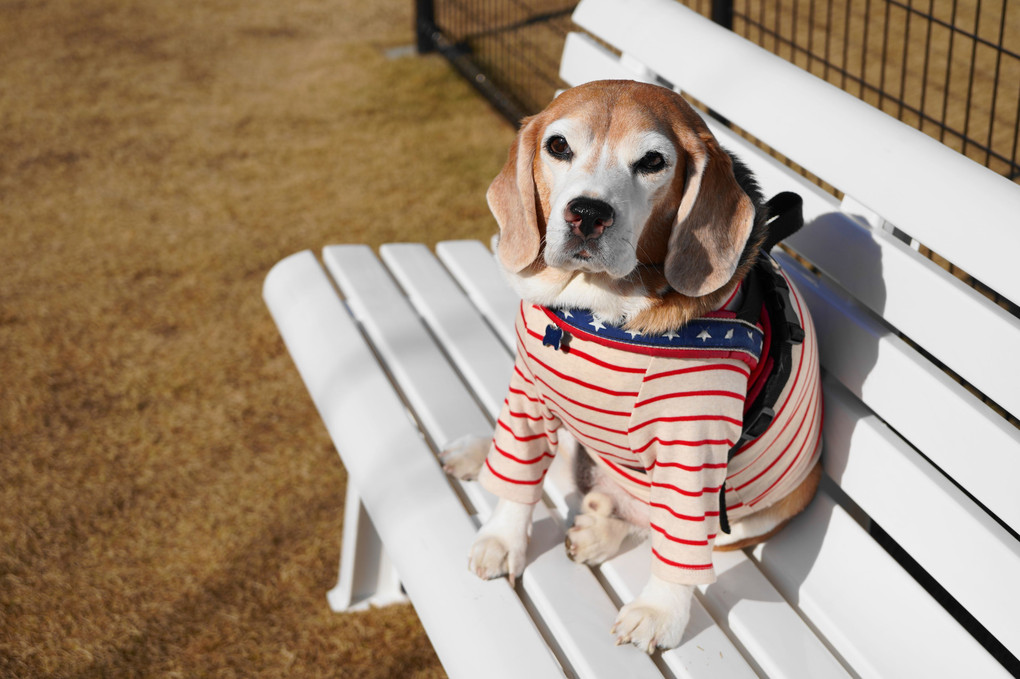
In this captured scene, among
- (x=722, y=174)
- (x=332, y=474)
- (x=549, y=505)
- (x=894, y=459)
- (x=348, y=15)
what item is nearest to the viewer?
(x=722, y=174)

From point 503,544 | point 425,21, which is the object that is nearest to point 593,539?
point 503,544

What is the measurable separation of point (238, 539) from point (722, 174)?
1.78m

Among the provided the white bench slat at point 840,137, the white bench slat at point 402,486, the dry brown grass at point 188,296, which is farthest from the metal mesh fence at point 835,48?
the white bench slat at point 402,486

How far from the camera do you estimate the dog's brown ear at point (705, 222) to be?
1.50 metres

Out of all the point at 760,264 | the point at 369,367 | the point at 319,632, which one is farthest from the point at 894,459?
the point at 319,632

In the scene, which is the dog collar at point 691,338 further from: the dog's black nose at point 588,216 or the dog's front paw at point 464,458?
the dog's front paw at point 464,458

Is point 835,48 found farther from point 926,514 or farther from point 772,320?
point 926,514

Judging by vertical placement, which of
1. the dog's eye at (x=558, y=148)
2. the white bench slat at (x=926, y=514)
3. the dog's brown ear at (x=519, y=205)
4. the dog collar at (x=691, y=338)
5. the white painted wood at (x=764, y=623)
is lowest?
the white painted wood at (x=764, y=623)

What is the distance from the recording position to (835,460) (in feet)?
5.94

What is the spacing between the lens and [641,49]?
7.52ft

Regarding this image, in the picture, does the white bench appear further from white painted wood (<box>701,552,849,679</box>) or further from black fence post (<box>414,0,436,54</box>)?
black fence post (<box>414,0,436,54</box>)

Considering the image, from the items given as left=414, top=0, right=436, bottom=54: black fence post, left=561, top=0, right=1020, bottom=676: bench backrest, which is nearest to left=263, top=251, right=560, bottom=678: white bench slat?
left=561, top=0, right=1020, bottom=676: bench backrest

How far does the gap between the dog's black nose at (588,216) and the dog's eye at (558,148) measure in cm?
12

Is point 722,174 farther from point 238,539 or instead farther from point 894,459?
point 238,539
